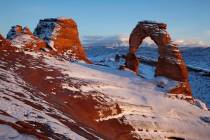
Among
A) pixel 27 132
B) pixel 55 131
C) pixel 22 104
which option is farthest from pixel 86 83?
pixel 27 132

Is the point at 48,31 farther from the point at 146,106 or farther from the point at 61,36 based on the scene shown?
the point at 146,106

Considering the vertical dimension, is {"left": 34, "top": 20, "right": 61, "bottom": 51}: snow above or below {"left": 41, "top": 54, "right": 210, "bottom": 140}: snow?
above

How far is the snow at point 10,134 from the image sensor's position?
9.40m

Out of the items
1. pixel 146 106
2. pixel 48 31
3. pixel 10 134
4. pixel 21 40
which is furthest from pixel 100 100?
pixel 48 31

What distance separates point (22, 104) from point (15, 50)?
671 inches

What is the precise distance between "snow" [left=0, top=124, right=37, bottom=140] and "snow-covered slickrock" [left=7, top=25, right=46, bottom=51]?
74.9ft

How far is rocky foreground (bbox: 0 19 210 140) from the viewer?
18562 millimetres

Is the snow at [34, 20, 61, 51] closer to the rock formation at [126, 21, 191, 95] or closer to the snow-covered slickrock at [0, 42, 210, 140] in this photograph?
the snow-covered slickrock at [0, 42, 210, 140]

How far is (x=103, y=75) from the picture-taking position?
100 feet

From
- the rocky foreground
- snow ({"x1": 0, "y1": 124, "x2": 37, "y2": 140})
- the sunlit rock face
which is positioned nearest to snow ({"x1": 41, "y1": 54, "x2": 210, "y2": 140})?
the rocky foreground

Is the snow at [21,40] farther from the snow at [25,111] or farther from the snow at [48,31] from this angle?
the snow at [25,111]

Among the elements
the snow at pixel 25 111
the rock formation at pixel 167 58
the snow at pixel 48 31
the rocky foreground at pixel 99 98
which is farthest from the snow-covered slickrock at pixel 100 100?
the snow at pixel 48 31

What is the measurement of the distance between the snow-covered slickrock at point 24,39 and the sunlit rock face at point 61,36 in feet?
7.34

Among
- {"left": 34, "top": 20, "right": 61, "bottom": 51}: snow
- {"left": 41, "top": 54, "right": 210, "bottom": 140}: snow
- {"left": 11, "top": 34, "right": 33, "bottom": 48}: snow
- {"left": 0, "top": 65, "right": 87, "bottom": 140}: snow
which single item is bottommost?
{"left": 41, "top": 54, "right": 210, "bottom": 140}: snow
